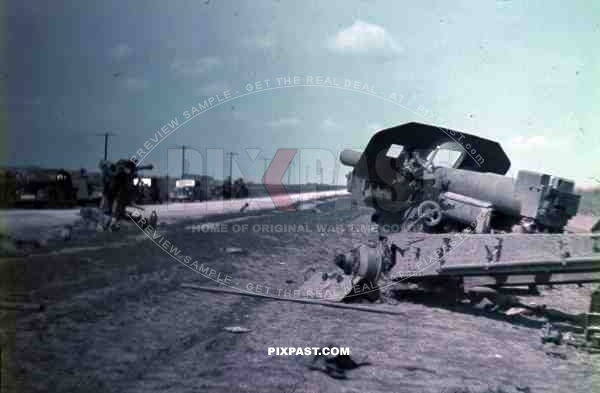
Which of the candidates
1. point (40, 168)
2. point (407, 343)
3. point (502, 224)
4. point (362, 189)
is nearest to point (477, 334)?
point (407, 343)

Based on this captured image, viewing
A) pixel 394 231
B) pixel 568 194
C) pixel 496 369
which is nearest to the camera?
pixel 496 369

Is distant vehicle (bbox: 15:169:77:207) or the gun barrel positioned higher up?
the gun barrel

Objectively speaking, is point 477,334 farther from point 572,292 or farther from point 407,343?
point 572,292

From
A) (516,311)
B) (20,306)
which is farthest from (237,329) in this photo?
(516,311)

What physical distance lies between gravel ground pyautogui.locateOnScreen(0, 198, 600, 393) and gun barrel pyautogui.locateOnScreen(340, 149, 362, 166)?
7.56 feet

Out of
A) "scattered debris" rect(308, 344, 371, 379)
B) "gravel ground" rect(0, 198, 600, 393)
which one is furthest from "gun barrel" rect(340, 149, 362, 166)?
"scattered debris" rect(308, 344, 371, 379)

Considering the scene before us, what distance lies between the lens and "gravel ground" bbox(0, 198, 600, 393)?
14.8 feet

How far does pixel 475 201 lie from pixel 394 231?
5.04ft

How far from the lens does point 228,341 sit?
5.67 metres

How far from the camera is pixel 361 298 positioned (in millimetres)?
8141

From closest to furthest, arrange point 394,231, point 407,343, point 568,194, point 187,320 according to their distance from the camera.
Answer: point 407,343 → point 187,320 → point 568,194 → point 394,231

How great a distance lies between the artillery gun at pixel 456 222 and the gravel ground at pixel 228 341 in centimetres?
68

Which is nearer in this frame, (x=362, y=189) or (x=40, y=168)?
(x=362, y=189)

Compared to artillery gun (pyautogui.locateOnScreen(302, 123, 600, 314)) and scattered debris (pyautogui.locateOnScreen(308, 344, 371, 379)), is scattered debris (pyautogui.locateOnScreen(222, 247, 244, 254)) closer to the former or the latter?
artillery gun (pyautogui.locateOnScreen(302, 123, 600, 314))
